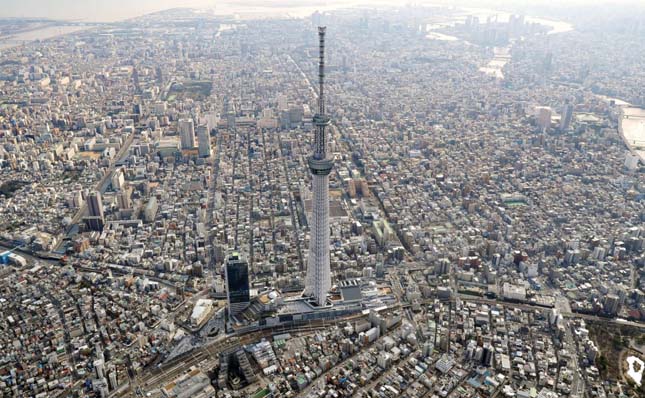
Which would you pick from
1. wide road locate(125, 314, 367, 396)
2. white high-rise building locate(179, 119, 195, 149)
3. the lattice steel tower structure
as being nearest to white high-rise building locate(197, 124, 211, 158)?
white high-rise building locate(179, 119, 195, 149)

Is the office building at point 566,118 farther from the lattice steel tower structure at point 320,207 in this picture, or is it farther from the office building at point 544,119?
the lattice steel tower structure at point 320,207

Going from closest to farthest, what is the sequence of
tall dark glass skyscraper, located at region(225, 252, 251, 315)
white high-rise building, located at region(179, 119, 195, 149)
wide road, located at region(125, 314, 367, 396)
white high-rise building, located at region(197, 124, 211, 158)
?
wide road, located at region(125, 314, 367, 396), tall dark glass skyscraper, located at region(225, 252, 251, 315), white high-rise building, located at region(197, 124, 211, 158), white high-rise building, located at region(179, 119, 195, 149)

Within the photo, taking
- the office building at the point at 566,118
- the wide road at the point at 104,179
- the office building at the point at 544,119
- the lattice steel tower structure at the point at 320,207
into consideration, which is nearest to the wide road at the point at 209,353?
the lattice steel tower structure at the point at 320,207

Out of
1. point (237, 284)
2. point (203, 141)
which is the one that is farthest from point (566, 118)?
point (237, 284)

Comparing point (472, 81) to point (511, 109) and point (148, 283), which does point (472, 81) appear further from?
point (148, 283)

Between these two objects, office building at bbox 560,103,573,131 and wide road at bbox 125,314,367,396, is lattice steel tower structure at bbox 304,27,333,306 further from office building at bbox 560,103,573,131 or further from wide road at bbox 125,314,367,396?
office building at bbox 560,103,573,131

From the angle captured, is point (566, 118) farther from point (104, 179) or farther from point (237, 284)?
point (104, 179)
